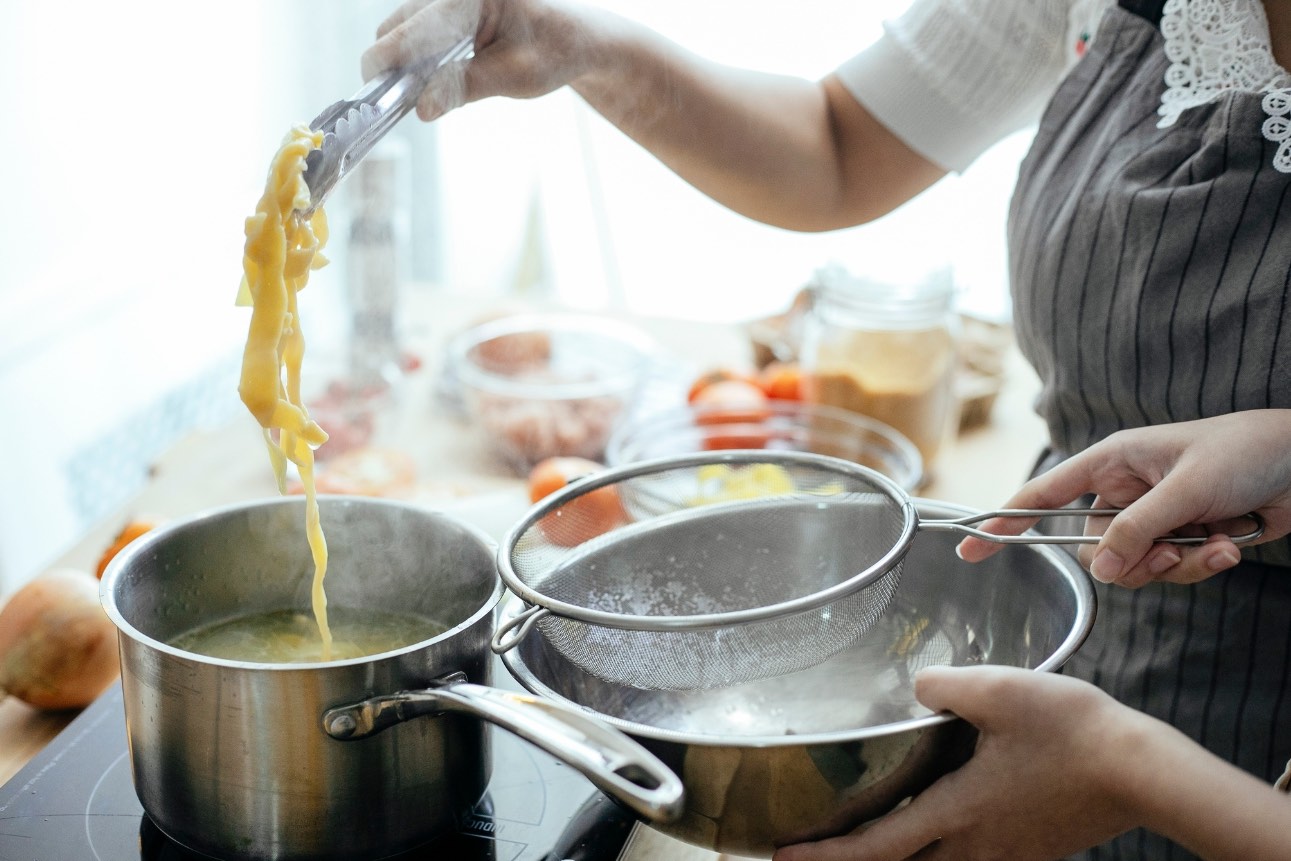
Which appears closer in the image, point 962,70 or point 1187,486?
point 1187,486

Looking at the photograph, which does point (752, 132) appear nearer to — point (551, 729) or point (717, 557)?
point (717, 557)

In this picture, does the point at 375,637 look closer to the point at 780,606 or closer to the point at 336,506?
the point at 336,506

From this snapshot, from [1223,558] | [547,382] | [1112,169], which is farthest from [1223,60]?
[547,382]

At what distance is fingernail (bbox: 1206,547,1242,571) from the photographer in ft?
2.62

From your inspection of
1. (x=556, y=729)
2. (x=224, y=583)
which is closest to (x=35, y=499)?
(x=224, y=583)

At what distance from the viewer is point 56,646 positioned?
3.32ft

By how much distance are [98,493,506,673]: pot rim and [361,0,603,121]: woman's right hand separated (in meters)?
0.33

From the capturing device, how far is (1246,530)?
0.84 meters

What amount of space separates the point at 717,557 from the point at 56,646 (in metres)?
0.58

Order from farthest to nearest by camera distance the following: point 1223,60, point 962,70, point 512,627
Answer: point 962,70 → point 1223,60 → point 512,627

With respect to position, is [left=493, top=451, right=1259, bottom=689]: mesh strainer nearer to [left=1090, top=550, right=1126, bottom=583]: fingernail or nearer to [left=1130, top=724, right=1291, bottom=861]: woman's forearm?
[left=1090, top=550, right=1126, bottom=583]: fingernail

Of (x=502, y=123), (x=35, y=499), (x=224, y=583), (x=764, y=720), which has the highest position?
(x=502, y=123)

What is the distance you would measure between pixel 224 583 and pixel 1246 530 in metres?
0.78

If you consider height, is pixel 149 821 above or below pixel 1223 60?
below
